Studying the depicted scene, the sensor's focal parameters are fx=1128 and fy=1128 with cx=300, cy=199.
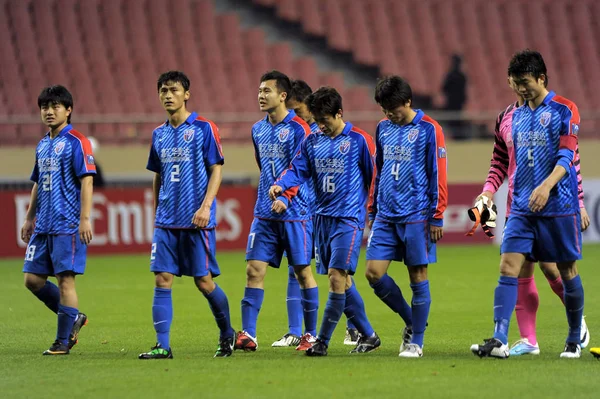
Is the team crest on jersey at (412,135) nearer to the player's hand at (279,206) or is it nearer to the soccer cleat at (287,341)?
the player's hand at (279,206)

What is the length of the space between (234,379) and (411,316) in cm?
183

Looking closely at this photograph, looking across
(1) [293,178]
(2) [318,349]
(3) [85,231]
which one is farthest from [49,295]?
(2) [318,349]

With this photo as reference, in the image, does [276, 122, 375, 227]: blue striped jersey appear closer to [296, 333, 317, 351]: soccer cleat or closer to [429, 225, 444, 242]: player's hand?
[429, 225, 444, 242]: player's hand

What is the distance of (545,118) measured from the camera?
752cm

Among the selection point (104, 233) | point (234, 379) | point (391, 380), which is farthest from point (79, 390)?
point (104, 233)

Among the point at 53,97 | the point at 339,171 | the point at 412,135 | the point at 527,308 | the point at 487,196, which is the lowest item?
the point at 527,308

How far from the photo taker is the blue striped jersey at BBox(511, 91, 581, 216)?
7.46m

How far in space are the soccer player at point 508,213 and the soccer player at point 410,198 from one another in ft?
1.30

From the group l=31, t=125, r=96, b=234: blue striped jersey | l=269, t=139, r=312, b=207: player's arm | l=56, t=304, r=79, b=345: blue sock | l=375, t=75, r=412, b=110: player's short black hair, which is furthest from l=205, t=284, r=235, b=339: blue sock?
l=375, t=75, r=412, b=110: player's short black hair

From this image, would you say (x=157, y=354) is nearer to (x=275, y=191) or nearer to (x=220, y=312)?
Result: (x=220, y=312)

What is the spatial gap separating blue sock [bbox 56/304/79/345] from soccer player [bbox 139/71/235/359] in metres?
0.79

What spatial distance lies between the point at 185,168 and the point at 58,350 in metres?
1.60

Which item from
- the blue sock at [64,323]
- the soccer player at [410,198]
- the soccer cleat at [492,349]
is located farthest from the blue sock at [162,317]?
the soccer cleat at [492,349]

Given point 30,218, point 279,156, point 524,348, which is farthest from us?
point 279,156
